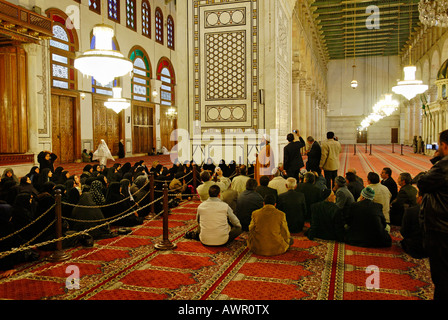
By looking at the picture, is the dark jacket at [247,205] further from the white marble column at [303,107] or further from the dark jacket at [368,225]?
the white marble column at [303,107]

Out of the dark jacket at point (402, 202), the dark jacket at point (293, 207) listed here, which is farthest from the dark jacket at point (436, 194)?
the dark jacket at point (402, 202)

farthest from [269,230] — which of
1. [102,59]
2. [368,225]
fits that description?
[102,59]

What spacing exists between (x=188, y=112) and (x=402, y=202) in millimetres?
Result: 4812

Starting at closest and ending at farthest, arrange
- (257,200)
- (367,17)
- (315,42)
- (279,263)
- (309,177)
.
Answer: (279,263) → (257,200) → (309,177) → (367,17) → (315,42)

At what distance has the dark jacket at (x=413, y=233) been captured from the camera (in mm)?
Answer: 3111

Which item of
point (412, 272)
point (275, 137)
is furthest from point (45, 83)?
point (412, 272)

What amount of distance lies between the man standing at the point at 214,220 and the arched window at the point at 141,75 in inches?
479

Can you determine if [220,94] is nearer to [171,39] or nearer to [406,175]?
[406,175]

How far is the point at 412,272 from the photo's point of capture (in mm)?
2834

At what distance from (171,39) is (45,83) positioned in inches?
370

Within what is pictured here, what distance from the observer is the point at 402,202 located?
4.08 metres

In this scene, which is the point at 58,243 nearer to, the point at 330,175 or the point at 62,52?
the point at 330,175

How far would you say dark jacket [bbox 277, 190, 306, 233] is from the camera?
3.94m

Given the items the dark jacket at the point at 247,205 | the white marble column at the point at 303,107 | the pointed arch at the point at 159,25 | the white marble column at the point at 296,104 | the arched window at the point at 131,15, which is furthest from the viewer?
the pointed arch at the point at 159,25
